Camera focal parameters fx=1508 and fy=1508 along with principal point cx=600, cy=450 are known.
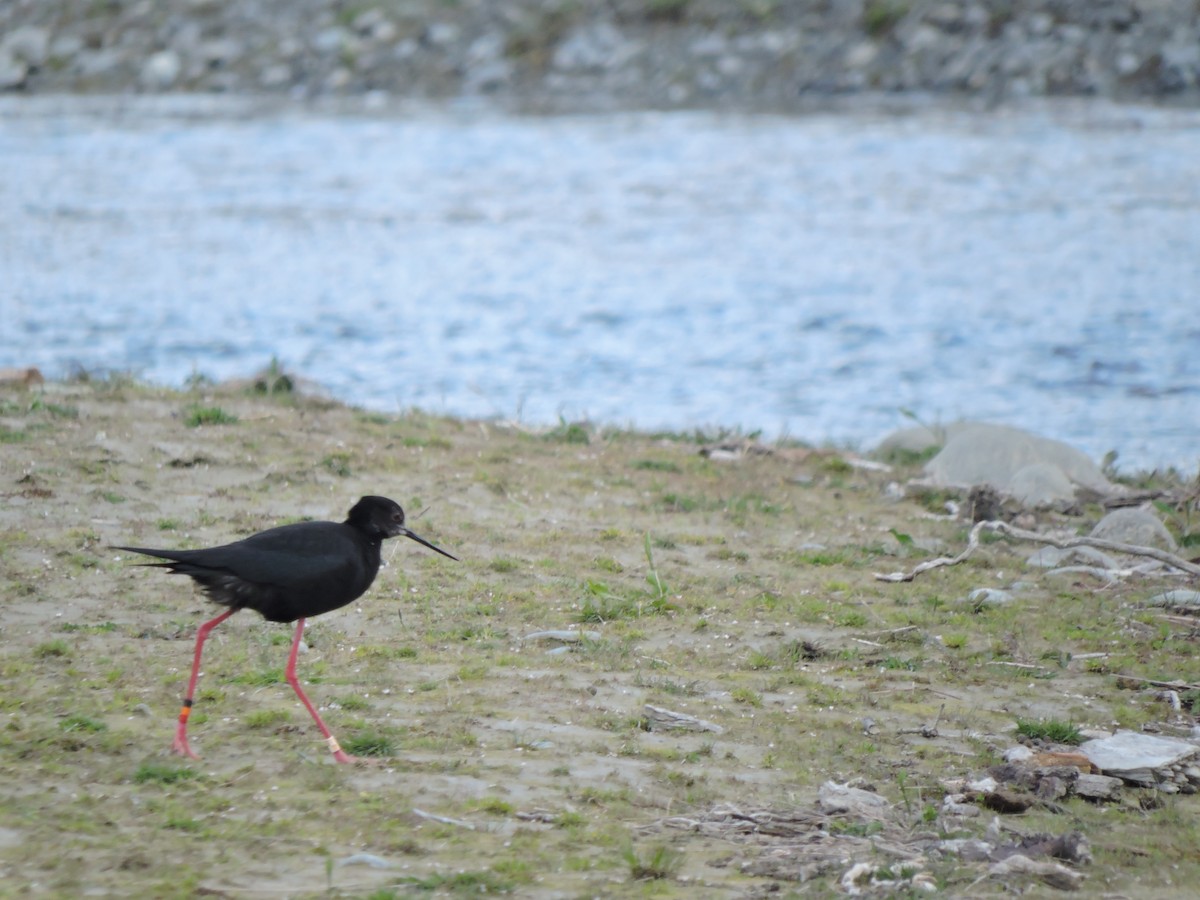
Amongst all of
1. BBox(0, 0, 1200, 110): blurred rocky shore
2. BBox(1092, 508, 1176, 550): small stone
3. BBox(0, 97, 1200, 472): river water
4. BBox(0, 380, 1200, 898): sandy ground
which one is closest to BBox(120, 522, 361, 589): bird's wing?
BBox(0, 380, 1200, 898): sandy ground

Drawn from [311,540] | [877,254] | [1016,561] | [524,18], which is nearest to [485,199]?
[877,254]

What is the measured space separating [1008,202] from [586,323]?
8771 millimetres

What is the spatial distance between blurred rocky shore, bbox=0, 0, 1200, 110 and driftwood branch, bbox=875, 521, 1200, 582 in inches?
1006

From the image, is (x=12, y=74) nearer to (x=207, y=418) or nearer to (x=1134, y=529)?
(x=207, y=418)

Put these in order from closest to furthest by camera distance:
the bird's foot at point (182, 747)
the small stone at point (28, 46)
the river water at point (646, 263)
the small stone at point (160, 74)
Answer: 1. the bird's foot at point (182, 747)
2. the river water at point (646, 263)
3. the small stone at point (160, 74)
4. the small stone at point (28, 46)

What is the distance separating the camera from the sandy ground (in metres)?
4.46

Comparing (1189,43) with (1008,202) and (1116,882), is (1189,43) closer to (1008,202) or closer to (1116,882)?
(1008,202)

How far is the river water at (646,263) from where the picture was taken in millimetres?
14820

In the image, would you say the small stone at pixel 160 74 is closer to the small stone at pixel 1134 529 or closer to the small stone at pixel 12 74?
the small stone at pixel 12 74

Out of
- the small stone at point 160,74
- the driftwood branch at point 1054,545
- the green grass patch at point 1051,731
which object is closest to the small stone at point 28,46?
the small stone at point 160,74

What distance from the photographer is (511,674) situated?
19.8ft

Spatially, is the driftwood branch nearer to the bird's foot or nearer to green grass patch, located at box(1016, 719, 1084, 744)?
green grass patch, located at box(1016, 719, 1084, 744)

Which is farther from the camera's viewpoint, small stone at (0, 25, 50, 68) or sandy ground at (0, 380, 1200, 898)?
small stone at (0, 25, 50, 68)

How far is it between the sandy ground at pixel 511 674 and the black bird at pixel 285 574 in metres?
0.35
